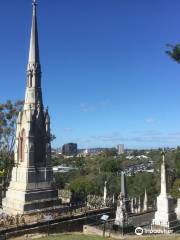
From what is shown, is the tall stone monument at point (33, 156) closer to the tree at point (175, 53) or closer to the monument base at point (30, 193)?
the monument base at point (30, 193)

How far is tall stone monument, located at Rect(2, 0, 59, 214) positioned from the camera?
25.0m

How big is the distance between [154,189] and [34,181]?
26319 millimetres

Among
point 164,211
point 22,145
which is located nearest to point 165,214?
point 164,211

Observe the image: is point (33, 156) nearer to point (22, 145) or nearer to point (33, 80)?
point (22, 145)

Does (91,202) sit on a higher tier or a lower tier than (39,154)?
lower

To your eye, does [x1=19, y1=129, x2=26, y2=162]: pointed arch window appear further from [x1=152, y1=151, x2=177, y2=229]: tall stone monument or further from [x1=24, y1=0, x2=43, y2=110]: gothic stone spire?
[x1=152, y1=151, x2=177, y2=229]: tall stone monument

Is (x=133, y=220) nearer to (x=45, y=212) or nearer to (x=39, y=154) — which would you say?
(x=45, y=212)

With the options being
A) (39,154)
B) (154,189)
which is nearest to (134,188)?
(154,189)

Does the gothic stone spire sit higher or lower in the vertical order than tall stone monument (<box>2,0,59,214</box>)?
higher

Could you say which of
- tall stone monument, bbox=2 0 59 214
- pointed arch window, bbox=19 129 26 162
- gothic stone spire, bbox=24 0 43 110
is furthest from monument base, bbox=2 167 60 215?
gothic stone spire, bbox=24 0 43 110

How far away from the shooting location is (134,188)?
164 feet

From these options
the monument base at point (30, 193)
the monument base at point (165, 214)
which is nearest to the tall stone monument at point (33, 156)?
the monument base at point (30, 193)

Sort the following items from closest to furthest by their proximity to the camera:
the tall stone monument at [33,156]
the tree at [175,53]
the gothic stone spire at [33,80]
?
the tree at [175,53], the tall stone monument at [33,156], the gothic stone spire at [33,80]

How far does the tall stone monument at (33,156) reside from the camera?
82.0ft
